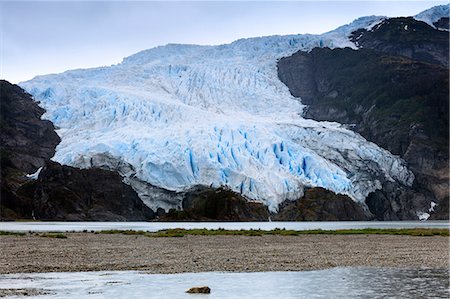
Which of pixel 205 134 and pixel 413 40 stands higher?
pixel 413 40

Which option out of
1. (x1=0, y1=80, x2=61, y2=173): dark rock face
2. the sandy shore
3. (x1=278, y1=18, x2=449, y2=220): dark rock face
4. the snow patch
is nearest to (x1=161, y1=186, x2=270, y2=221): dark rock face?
(x1=278, y1=18, x2=449, y2=220): dark rock face

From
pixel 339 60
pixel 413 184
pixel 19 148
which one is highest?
pixel 339 60

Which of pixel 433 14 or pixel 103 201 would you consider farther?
pixel 433 14

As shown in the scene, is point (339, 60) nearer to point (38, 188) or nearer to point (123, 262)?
point (38, 188)

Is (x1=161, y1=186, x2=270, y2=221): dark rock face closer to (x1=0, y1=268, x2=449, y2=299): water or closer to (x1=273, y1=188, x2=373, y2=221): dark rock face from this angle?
(x1=273, y1=188, x2=373, y2=221): dark rock face

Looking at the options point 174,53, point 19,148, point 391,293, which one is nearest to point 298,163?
point 19,148

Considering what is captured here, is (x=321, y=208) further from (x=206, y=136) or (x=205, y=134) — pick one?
(x=205, y=134)

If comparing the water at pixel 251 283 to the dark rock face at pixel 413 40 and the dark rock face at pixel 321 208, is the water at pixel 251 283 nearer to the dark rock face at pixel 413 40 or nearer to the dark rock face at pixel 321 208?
the dark rock face at pixel 321 208

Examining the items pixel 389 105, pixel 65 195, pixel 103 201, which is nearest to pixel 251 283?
pixel 65 195
